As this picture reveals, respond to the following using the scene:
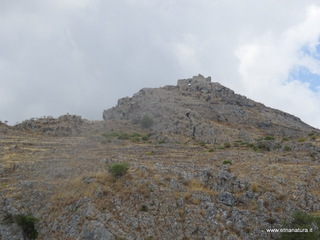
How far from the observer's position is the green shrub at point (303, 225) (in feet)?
64.3

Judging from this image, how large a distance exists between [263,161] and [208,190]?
1030cm

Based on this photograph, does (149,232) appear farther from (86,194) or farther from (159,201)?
(86,194)

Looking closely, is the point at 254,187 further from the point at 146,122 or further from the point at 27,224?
the point at 146,122

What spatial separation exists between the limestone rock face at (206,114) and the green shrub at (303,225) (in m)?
38.5

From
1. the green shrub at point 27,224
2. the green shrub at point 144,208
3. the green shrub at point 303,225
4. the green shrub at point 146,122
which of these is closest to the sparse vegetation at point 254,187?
the green shrub at point 303,225

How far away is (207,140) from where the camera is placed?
5984cm

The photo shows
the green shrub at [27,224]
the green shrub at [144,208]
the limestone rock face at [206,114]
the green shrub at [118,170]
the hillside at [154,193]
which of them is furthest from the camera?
the limestone rock face at [206,114]

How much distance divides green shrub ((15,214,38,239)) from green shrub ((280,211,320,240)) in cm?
1670

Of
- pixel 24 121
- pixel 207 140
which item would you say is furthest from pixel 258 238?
pixel 24 121

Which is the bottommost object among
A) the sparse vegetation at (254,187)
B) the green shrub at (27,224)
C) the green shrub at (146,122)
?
the green shrub at (27,224)

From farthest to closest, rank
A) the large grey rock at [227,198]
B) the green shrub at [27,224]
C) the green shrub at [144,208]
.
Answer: the large grey rock at [227,198] → the green shrub at [144,208] → the green shrub at [27,224]

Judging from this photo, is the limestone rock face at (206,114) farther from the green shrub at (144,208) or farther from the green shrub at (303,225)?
the green shrub at (303,225)

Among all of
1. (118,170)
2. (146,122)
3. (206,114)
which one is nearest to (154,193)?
(118,170)

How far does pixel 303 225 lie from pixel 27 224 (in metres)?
18.6
